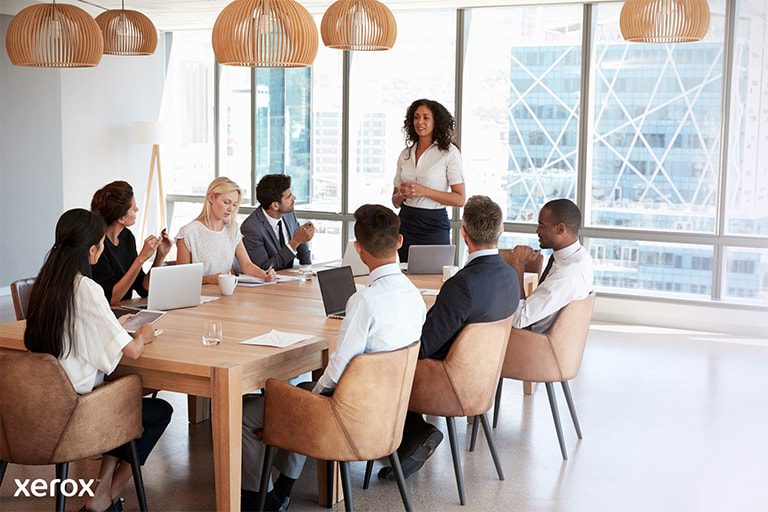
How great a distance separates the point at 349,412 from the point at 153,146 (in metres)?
7.56

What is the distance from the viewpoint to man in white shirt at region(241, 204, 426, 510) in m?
3.37

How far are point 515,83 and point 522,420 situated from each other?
434 cm

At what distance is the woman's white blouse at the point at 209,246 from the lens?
520cm

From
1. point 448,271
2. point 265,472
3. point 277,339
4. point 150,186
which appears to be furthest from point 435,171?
point 150,186

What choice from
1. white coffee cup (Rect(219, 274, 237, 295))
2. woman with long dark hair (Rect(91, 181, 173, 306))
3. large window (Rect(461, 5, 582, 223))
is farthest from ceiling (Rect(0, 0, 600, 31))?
white coffee cup (Rect(219, 274, 237, 295))

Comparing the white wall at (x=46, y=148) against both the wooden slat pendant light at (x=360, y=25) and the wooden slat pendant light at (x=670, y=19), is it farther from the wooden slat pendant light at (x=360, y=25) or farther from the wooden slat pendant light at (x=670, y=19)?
the wooden slat pendant light at (x=670, y=19)

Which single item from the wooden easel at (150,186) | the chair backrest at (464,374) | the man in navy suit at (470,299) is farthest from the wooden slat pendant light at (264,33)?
the wooden easel at (150,186)

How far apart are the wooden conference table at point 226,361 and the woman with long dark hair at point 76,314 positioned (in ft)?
0.53

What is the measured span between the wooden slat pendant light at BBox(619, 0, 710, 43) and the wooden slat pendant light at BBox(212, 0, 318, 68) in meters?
2.07

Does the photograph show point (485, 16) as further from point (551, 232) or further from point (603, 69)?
point (551, 232)

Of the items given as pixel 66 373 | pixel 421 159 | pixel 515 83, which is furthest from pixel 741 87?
pixel 66 373

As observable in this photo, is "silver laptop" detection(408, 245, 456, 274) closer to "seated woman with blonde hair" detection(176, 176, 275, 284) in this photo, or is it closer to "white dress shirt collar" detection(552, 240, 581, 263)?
"seated woman with blonde hair" detection(176, 176, 275, 284)

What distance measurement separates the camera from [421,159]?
20.9 ft

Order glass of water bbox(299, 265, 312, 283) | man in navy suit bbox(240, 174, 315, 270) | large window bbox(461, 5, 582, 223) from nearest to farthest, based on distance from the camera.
Answer: glass of water bbox(299, 265, 312, 283) → man in navy suit bbox(240, 174, 315, 270) → large window bbox(461, 5, 582, 223)
